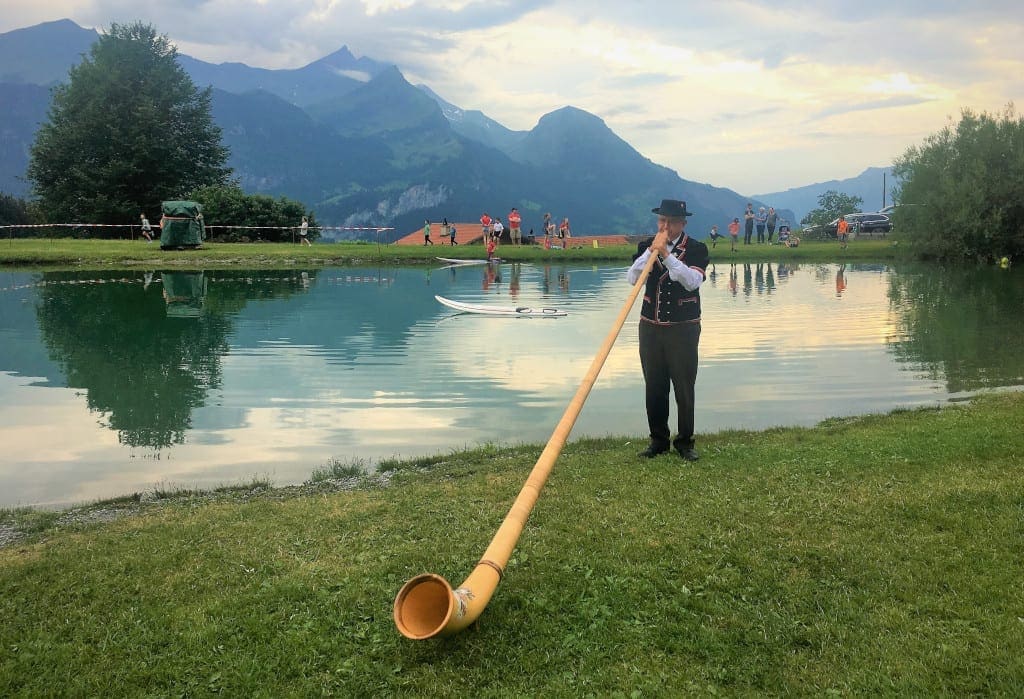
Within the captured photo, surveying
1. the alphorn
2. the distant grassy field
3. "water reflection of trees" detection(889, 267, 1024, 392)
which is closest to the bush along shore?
the alphorn

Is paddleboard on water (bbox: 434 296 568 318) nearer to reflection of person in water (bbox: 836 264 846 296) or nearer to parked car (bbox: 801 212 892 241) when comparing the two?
reflection of person in water (bbox: 836 264 846 296)

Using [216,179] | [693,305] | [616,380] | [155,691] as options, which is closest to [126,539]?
[155,691]

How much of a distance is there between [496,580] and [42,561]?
166 inches

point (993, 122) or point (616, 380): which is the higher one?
point (993, 122)

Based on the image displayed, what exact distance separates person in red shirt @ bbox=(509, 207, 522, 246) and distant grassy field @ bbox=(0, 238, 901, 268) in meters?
1.76

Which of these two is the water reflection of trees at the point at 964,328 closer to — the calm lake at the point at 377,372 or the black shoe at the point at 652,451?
the calm lake at the point at 377,372

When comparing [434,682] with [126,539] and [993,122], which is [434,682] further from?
[993,122]

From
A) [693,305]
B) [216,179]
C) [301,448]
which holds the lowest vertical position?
[301,448]

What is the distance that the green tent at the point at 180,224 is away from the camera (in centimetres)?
4988

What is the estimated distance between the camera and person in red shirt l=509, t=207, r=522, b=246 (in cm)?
5670

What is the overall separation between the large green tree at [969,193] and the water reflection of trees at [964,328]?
15.1m

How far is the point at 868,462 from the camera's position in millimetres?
8531

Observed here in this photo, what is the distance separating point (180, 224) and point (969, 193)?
52.5 m

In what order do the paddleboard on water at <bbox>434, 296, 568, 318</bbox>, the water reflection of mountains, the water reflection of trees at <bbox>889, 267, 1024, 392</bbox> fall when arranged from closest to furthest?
the water reflection of mountains → the water reflection of trees at <bbox>889, 267, 1024, 392</bbox> → the paddleboard on water at <bbox>434, 296, 568, 318</bbox>
